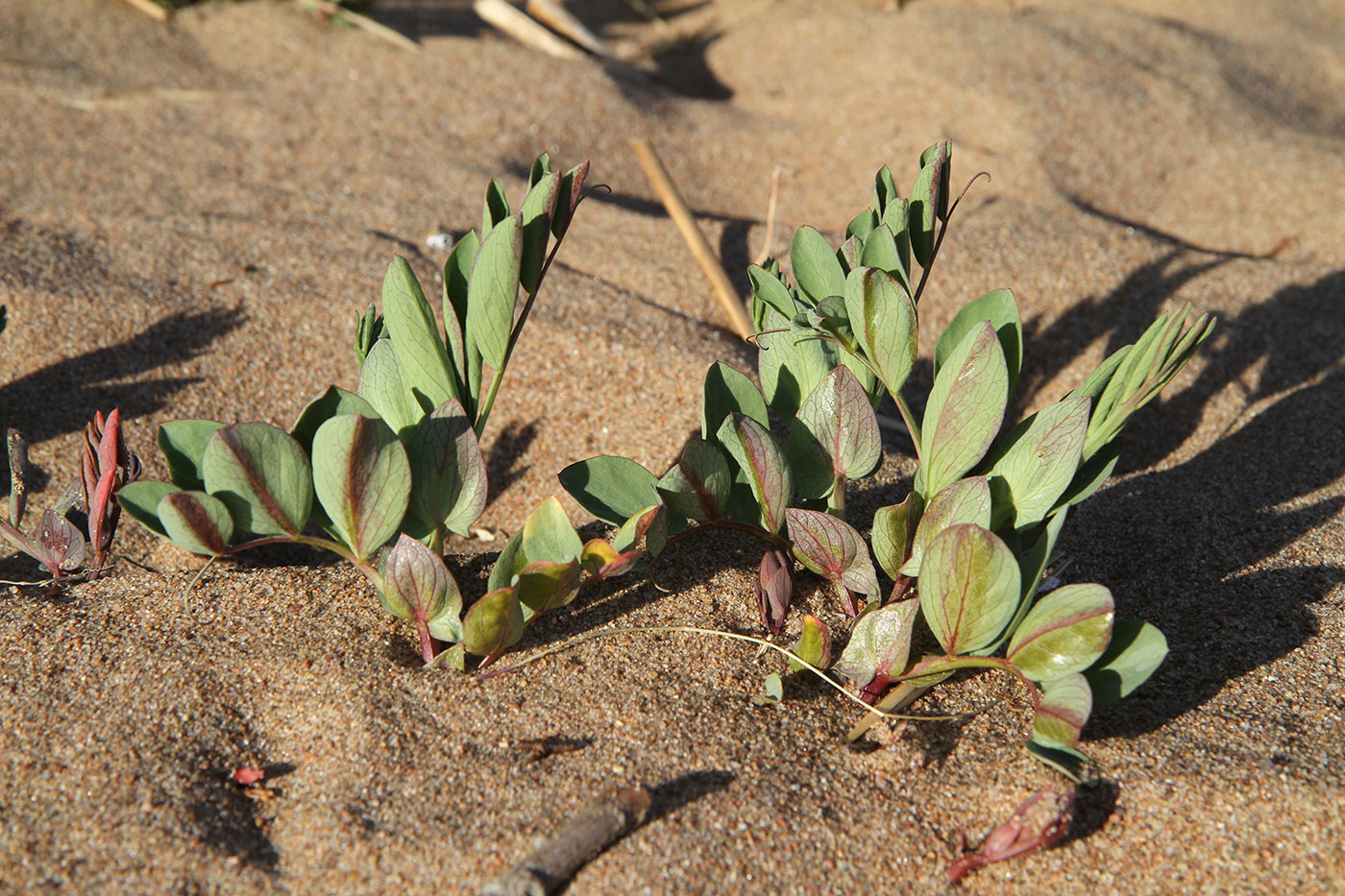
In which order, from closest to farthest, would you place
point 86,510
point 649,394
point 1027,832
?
point 1027,832 < point 86,510 < point 649,394

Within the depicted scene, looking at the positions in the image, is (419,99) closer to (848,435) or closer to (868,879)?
(848,435)

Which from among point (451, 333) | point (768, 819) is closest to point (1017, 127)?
point (451, 333)

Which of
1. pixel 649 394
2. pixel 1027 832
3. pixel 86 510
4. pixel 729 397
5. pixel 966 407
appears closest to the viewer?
pixel 1027 832

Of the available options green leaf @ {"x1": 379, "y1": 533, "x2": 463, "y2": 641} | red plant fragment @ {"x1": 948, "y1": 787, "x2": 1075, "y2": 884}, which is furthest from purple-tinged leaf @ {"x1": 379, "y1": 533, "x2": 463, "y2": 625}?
red plant fragment @ {"x1": 948, "y1": 787, "x2": 1075, "y2": 884}

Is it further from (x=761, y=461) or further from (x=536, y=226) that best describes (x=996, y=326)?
(x=536, y=226)

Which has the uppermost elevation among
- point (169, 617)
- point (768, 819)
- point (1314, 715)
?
point (1314, 715)

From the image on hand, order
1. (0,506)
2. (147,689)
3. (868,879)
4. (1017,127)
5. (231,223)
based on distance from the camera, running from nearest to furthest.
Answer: (868,879)
(147,689)
(0,506)
(231,223)
(1017,127)

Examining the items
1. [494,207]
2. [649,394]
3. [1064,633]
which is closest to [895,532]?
[1064,633]

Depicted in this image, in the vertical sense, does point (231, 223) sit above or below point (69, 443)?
above
